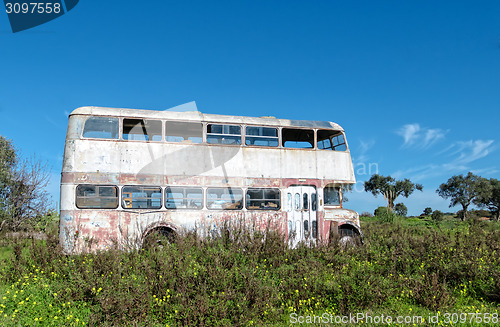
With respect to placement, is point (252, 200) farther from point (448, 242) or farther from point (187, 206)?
point (448, 242)

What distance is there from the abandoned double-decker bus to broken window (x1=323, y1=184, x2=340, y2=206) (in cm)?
3

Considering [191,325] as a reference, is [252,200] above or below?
above

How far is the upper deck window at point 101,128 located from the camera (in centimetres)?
1073

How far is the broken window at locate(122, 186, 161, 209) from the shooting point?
1072 cm

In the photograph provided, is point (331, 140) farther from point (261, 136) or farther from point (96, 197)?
point (96, 197)

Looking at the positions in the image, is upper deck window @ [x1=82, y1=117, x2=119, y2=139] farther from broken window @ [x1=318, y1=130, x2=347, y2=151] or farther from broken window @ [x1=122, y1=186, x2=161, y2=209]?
broken window @ [x1=318, y1=130, x2=347, y2=151]

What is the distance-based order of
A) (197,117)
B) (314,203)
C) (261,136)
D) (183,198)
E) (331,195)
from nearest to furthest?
(183,198) < (197,117) < (261,136) < (314,203) < (331,195)

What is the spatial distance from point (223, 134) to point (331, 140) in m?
3.88

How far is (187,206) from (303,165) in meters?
4.02

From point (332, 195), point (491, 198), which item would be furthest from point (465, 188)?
point (332, 195)

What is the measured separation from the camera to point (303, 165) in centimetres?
1232

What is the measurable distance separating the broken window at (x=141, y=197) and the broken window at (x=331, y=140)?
5.68 m

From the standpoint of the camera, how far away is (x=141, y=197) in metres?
10.8

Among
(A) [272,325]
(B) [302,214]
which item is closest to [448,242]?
(B) [302,214]
